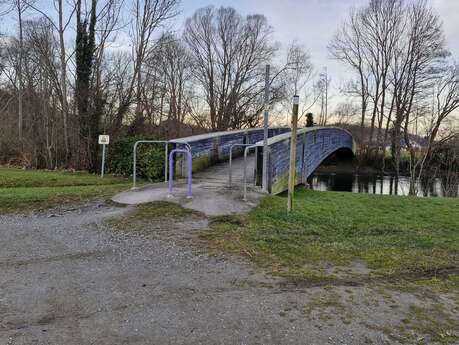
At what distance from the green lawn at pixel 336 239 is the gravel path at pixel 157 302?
52 cm

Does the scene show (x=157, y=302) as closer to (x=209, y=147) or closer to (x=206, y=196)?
(x=206, y=196)

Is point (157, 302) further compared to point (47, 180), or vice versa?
point (47, 180)

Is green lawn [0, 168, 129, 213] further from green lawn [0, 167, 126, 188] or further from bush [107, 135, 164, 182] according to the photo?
bush [107, 135, 164, 182]

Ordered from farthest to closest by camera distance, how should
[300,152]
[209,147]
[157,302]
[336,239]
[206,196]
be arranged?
1. [300,152]
2. [209,147]
3. [206,196]
4. [336,239]
5. [157,302]

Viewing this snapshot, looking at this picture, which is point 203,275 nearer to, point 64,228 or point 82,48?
point 64,228

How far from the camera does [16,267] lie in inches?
149

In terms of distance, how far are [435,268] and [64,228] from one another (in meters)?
4.70

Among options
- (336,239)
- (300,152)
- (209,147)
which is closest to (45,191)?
(209,147)

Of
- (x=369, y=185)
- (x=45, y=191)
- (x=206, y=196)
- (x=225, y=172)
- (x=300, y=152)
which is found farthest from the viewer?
(x=369, y=185)

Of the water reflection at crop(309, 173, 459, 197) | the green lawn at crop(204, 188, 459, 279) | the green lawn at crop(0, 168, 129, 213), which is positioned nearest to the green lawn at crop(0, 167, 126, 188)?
the green lawn at crop(0, 168, 129, 213)

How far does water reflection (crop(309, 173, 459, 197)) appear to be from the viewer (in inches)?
946

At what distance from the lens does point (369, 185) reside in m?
27.4

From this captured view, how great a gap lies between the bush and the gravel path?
5.74m

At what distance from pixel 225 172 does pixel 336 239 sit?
17.5 feet
